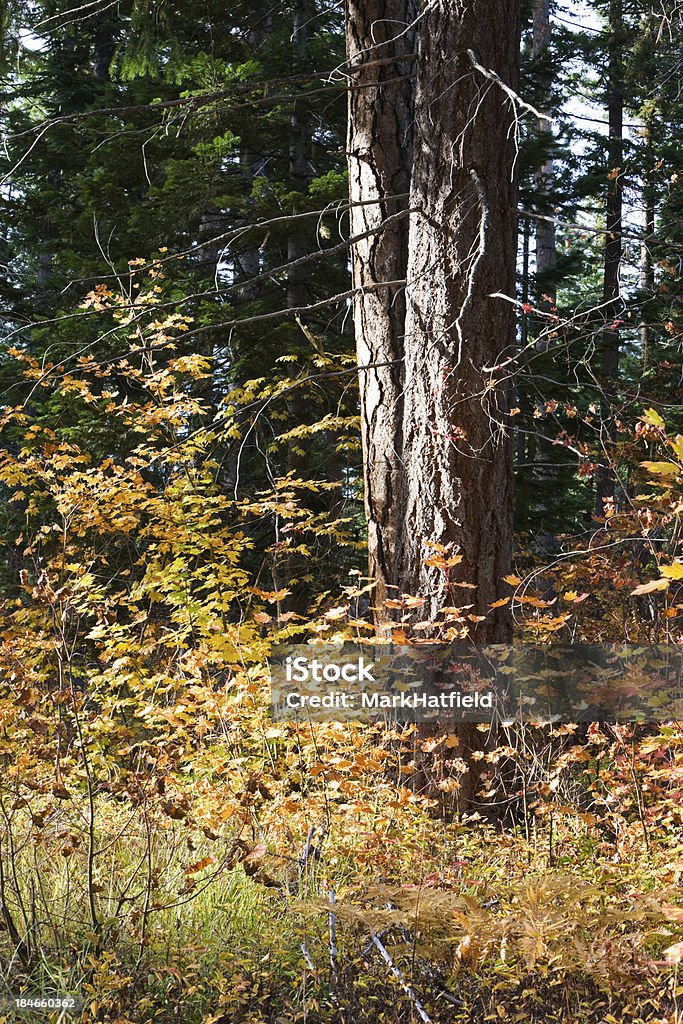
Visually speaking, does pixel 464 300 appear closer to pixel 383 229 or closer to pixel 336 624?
pixel 383 229

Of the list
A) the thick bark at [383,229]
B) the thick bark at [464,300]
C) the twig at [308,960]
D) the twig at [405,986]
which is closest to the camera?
the twig at [405,986]

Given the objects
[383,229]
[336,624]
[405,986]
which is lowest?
[405,986]

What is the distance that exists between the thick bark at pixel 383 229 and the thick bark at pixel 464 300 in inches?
15.8

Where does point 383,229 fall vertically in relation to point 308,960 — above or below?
above

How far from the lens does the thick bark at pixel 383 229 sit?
5141mm

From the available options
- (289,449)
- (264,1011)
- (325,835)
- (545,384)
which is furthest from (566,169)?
(264,1011)

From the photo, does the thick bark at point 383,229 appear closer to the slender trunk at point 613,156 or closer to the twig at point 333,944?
the twig at point 333,944

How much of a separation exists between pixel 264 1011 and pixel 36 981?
2.67 feet

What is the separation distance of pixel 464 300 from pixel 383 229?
877 mm

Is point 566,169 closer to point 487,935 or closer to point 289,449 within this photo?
point 289,449

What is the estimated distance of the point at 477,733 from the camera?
470 centimetres

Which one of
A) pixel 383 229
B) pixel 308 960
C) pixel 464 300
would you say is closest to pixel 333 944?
pixel 308 960

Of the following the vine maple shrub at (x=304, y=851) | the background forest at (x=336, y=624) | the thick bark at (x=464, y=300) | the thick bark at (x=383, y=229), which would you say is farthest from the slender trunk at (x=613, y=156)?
the thick bark at (x=464, y=300)

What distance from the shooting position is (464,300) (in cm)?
453
